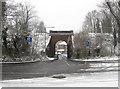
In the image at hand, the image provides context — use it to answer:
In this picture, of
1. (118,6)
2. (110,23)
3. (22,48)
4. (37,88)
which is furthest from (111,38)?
(37,88)

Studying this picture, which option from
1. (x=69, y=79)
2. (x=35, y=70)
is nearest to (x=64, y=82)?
(x=69, y=79)

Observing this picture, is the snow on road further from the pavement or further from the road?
the pavement

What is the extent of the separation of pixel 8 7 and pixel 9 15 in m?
1.33

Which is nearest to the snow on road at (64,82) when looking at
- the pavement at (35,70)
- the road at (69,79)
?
the road at (69,79)

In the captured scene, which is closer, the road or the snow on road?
the snow on road

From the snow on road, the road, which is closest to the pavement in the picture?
the road

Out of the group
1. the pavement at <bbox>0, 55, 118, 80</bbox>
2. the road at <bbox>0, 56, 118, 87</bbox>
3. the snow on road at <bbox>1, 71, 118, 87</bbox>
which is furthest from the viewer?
the pavement at <bbox>0, 55, 118, 80</bbox>

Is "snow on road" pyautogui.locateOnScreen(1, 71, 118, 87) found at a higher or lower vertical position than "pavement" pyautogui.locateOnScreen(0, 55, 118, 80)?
higher

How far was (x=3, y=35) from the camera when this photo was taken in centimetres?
4747

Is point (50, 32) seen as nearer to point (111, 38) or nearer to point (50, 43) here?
point (50, 43)

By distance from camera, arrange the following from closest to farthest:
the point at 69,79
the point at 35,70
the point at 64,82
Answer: the point at 64,82 < the point at 69,79 < the point at 35,70

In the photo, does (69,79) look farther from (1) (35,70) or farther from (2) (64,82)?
(1) (35,70)

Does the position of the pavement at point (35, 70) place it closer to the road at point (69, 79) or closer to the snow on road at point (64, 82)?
the road at point (69, 79)

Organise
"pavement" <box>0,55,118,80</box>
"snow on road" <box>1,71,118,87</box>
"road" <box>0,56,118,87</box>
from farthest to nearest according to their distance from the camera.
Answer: "pavement" <box>0,55,118,80</box>, "road" <box>0,56,118,87</box>, "snow on road" <box>1,71,118,87</box>
